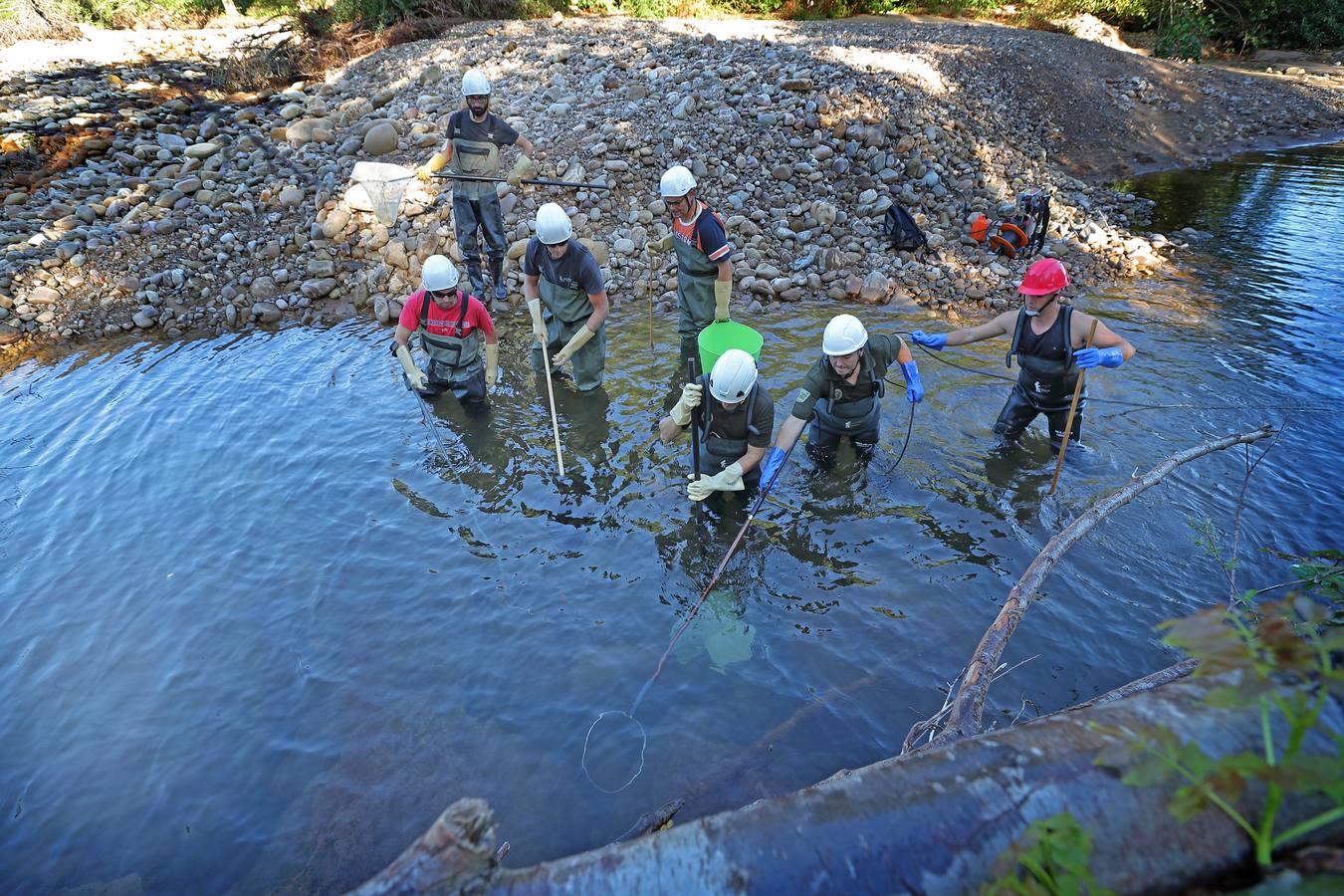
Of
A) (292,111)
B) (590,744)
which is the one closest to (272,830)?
(590,744)

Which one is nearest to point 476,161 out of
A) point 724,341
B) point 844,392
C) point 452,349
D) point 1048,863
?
point 452,349

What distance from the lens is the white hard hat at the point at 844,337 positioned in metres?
5.42

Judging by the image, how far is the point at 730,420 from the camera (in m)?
5.46

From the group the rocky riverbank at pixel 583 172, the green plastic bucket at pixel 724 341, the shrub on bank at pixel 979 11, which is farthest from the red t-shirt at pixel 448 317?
the shrub on bank at pixel 979 11

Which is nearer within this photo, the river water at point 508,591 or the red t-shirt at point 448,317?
the river water at point 508,591

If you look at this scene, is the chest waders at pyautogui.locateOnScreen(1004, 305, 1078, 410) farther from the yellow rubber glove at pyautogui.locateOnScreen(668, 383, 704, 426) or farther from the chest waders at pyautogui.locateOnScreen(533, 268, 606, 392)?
the chest waders at pyautogui.locateOnScreen(533, 268, 606, 392)

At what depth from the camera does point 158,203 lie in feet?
39.7

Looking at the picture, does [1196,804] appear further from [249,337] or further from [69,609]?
[249,337]

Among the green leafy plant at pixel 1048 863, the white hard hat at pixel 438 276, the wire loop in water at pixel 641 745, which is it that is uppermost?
the white hard hat at pixel 438 276

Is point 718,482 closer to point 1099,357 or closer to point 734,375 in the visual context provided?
point 734,375

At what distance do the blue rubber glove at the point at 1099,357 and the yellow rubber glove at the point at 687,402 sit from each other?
3.13 metres

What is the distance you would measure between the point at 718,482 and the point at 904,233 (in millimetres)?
6830

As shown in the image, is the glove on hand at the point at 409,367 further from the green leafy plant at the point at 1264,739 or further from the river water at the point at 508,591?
the green leafy plant at the point at 1264,739

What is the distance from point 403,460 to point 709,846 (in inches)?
234
